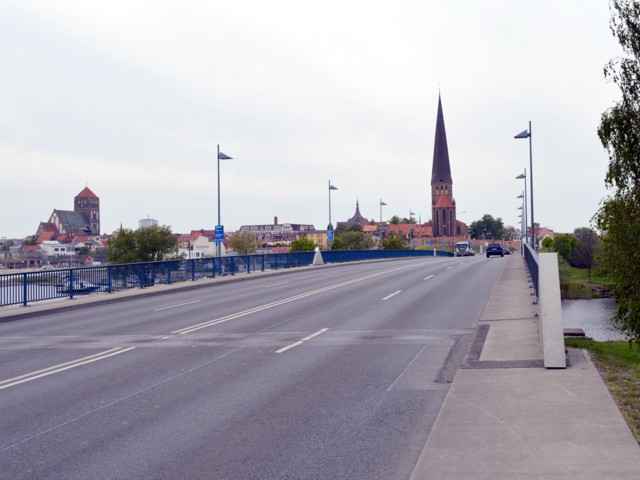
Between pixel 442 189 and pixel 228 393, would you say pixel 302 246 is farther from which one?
pixel 228 393

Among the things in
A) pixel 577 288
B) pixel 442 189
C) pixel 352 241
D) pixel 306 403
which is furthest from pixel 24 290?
pixel 442 189

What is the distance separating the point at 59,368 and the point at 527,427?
290 inches

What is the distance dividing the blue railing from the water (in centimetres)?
1771

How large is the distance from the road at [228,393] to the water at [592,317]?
19.0m

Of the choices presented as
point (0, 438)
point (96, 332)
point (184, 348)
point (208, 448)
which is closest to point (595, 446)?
point (208, 448)

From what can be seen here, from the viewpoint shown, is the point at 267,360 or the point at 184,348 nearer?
the point at 267,360

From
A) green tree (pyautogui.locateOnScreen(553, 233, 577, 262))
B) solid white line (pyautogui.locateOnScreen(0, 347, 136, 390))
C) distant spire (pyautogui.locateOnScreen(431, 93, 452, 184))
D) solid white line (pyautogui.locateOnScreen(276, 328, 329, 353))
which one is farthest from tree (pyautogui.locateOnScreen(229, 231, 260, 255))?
solid white line (pyautogui.locateOnScreen(0, 347, 136, 390))

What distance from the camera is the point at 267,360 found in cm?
1086

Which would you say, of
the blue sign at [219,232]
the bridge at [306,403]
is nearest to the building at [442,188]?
the blue sign at [219,232]

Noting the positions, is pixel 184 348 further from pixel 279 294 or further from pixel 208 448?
pixel 279 294

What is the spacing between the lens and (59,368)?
1057 cm

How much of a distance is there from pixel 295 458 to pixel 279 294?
18.4m

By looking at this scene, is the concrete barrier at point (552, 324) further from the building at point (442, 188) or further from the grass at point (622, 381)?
the building at point (442, 188)

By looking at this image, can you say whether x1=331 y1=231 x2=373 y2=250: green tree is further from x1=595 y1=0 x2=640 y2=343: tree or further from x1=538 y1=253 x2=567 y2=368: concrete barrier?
x1=538 y1=253 x2=567 y2=368: concrete barrier
